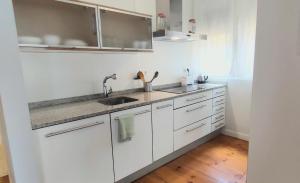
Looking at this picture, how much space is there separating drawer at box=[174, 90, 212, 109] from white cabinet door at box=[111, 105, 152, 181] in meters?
0.51

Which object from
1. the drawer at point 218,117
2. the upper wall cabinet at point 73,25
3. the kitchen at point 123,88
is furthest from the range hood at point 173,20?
the drawer at point 218,117

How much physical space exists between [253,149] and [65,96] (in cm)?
182

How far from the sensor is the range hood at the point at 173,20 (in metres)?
2.52

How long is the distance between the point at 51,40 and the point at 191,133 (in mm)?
2073

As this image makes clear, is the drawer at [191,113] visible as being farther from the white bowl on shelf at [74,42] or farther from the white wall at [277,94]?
the white wall at [277,94]

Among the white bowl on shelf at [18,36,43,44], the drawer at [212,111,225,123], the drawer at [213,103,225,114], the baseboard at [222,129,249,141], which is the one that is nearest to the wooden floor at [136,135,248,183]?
the baseboard at [222,129,249,141]

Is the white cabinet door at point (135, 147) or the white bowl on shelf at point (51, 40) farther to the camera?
the white cabinet door at point (135, 147)

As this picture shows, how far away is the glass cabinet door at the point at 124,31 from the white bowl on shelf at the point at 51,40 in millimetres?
424

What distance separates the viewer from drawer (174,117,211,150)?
2455 mm

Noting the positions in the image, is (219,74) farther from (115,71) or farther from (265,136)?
(265,136)

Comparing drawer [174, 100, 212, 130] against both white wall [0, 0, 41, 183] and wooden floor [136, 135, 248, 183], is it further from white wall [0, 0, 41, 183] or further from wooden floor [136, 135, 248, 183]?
white wall [0, 0, 41, 183]

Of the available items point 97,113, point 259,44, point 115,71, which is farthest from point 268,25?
point 115,71

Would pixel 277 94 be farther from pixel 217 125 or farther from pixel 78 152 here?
Result: pixel 217 125

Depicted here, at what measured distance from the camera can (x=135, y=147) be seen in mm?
1973
